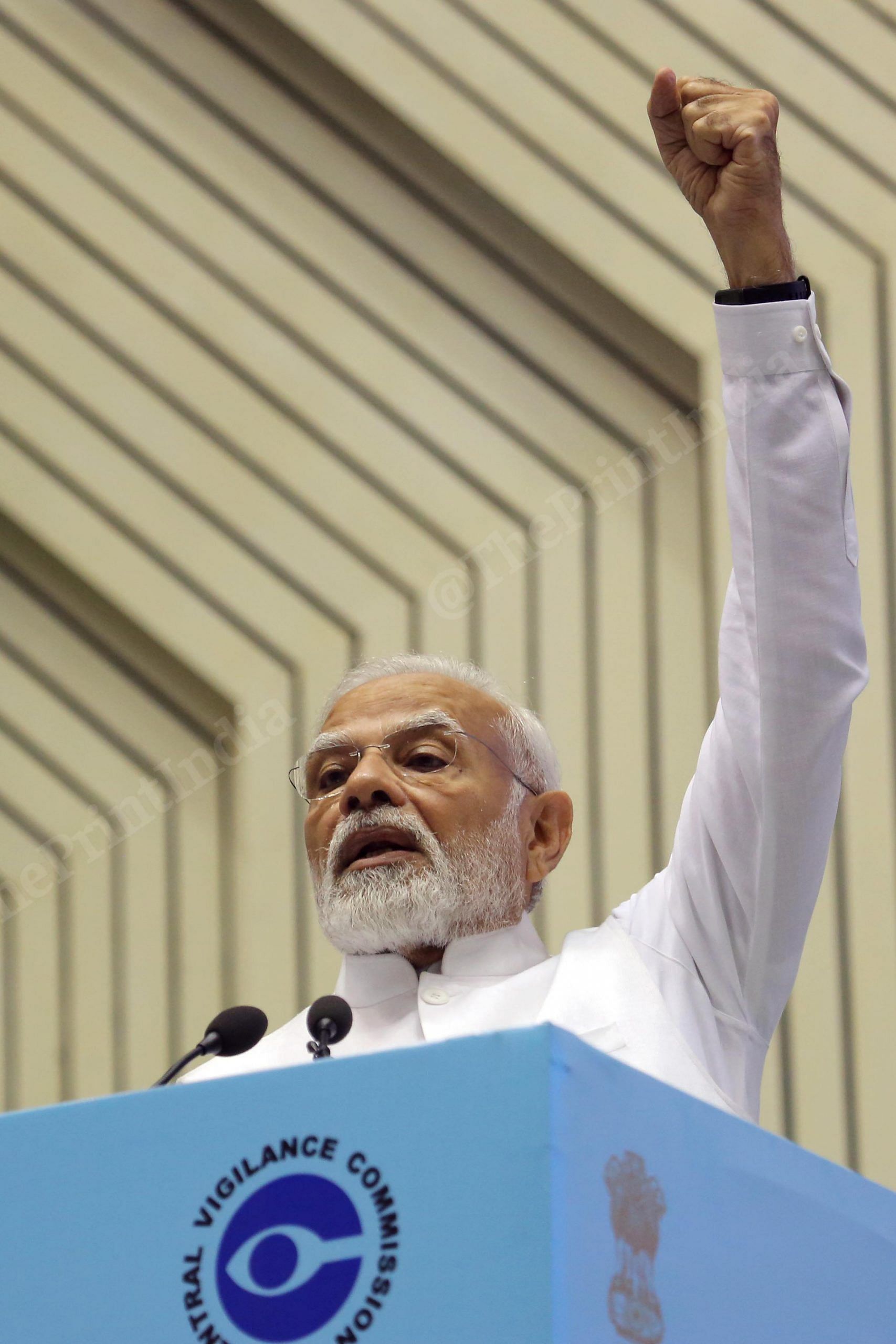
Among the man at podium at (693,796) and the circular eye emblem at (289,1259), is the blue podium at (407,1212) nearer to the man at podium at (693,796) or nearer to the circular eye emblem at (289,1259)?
the circular eye emblem at (289,1259)

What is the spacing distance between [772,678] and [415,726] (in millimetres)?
549

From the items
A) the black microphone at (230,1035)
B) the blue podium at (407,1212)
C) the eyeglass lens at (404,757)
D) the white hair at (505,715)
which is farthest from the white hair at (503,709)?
the blue podium at (407,1212)

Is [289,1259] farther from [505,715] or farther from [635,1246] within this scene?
[505,715]

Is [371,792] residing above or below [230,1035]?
above

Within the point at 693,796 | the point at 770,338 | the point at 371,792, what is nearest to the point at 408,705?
the point at 371,792

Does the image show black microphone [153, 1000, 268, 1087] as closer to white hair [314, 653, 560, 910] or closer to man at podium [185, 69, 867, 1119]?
man at podium [185, 69, 867, 1119]

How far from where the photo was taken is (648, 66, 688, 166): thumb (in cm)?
156

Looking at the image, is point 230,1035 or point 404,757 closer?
point 230,1035

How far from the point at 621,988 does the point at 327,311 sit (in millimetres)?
1562

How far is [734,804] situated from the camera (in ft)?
5.75

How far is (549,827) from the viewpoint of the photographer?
209 cm

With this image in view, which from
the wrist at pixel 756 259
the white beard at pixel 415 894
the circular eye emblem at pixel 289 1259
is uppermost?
the wrist at pixel 756 259

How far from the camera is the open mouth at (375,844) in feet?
6.25

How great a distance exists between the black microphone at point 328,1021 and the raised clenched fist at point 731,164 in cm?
80
